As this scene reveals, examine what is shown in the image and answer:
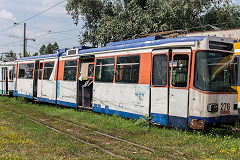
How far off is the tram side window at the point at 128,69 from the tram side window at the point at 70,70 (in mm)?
4014

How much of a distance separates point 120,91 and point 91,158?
17.6ft

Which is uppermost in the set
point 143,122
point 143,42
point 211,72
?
point 143,42

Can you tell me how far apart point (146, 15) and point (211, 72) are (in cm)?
1701

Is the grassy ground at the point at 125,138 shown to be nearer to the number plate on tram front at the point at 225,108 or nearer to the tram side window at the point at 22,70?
the number plate on tram front at the point at 225,108

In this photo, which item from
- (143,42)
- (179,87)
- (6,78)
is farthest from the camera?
(6,78)

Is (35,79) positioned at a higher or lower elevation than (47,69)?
lower

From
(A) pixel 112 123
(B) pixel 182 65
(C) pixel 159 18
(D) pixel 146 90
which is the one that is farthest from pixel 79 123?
(C) pixel 159 18

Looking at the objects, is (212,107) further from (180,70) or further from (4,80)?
(4,80)

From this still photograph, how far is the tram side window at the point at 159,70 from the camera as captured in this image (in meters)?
9.47

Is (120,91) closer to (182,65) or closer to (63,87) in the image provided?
(182,65)

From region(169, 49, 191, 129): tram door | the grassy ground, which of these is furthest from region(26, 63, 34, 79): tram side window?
region(169, 49, 191, 129): tram door

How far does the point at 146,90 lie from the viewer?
10211 mm

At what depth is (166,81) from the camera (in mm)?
9367

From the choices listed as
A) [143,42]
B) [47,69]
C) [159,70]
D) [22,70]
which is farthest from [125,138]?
[22,70]
